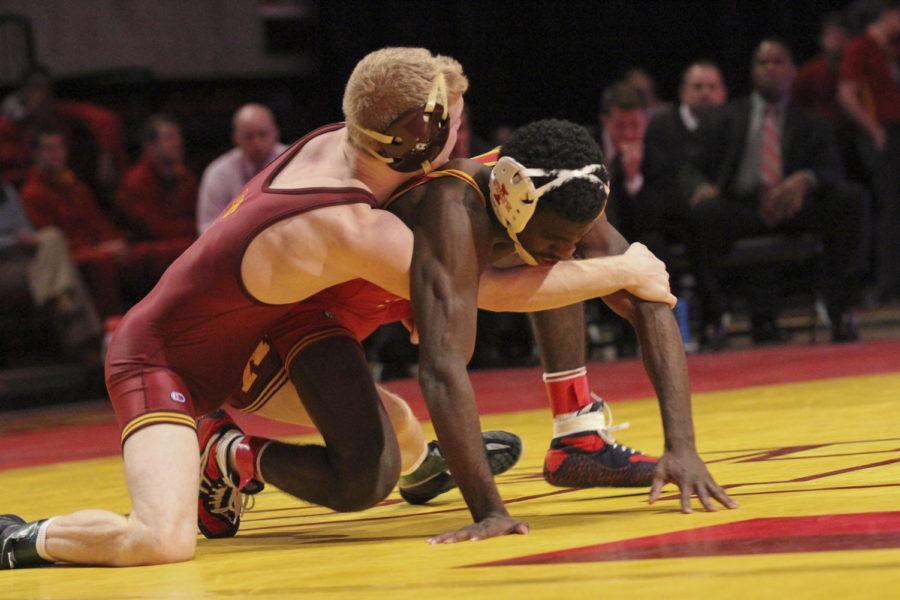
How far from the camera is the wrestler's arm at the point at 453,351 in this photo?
3.16m

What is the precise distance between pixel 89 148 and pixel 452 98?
23.7 feet

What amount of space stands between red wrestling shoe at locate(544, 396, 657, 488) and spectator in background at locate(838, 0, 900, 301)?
6250 mm

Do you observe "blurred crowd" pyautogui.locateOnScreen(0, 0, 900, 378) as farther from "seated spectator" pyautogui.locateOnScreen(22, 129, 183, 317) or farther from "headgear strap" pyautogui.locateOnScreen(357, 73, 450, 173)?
"headgear strap" pyautogui.locateOnScreen(357, 73, 450, 173)

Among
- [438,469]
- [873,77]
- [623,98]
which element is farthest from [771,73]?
[438,469]

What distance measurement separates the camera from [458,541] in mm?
3088

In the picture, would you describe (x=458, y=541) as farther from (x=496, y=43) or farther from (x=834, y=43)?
(x=496, y=43)

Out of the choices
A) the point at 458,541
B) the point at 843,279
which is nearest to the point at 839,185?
the point at 843,279

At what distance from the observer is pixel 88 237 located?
30.6ft

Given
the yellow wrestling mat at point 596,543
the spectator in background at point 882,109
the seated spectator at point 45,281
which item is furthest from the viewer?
the spectator in background at point 882,109

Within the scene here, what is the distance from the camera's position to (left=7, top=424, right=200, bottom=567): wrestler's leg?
→ 3.25 metres

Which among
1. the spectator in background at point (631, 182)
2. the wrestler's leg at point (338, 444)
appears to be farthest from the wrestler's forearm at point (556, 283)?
the spectator in background at point (631, 182)

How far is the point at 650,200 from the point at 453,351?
17.6 ft

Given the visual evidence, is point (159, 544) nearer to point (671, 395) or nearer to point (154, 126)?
point (671, 395)

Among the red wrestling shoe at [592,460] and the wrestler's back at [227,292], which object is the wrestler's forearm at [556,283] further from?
the red wrestling shoe at [592,460]
